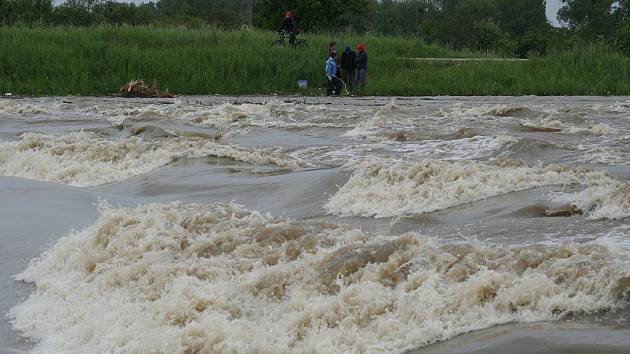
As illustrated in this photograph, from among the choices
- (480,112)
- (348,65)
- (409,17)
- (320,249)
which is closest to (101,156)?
(320,249)

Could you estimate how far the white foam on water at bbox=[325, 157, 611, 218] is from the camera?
870 cm

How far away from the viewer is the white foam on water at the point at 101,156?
12.8m

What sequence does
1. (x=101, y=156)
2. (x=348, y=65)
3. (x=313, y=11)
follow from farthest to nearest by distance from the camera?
(x=313, y=11) < (x=348, y=65) < (x=101, y=156)

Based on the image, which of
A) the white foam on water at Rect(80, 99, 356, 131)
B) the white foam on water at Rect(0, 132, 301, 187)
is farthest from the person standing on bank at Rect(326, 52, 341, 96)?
the white foam on water at Rect(0, 132, 301, 187)

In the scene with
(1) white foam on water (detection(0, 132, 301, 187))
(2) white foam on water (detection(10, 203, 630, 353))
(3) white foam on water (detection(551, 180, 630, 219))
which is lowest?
(1) white foam on water (detection(0, 132, 301, 187))

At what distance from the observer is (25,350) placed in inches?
226

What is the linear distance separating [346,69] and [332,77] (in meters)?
0.64

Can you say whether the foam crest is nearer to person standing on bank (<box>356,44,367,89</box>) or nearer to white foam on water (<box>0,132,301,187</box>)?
white foam on water (<box>0,132,301,187</box>)

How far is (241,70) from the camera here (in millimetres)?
27047

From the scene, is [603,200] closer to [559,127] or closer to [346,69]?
[559,127]

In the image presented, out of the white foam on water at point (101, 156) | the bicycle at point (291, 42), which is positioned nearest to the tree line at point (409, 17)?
the bicycle at point (291, 42)

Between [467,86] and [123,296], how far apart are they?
1958 centimetres

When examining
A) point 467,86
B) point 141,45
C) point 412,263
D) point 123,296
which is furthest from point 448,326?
point 141,45

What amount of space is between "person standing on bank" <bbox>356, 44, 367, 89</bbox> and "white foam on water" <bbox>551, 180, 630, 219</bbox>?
16.3 m
